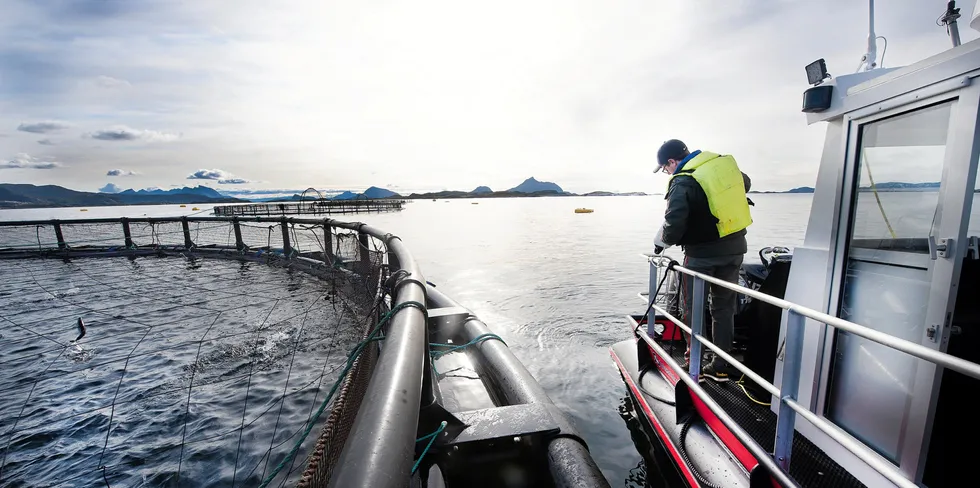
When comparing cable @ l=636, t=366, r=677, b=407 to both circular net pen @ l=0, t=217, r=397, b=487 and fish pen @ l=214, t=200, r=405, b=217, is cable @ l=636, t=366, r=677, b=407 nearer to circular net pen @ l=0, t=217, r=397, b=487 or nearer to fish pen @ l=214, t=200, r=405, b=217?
circular net pen @ l=0, t=217, r=397, b=487

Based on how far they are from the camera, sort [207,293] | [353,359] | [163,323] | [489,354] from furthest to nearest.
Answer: [207,293] < [163,323] < [489,354] < [353,359]

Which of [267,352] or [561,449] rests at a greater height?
[561,449]

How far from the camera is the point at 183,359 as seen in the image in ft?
20.3

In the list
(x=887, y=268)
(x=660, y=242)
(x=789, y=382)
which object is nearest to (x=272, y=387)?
(x=660, y=242)

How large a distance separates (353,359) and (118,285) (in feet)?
43.0

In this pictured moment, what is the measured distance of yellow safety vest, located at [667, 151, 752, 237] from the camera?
3.79 meters

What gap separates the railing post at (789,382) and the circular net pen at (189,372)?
2.30 meters

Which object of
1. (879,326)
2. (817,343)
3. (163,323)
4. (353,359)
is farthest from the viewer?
(163,323)

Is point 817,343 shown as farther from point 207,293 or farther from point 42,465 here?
point 207,293

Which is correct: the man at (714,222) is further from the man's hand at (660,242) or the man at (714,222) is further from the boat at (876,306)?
the boat at (876,306)

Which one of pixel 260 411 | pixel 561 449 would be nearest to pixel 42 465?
pixel 260 411

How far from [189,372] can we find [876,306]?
25.4 feet

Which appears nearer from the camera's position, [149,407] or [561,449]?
[561,449]

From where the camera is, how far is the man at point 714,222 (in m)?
Answer: 3.81
